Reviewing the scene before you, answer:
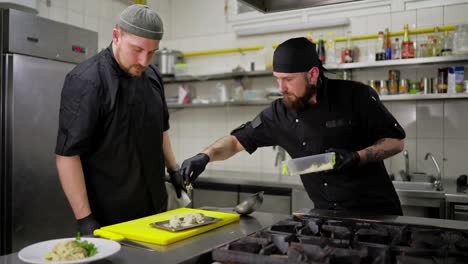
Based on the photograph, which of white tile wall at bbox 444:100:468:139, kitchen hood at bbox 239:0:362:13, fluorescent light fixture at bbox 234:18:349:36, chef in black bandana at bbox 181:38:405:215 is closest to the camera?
chef in black bandana at bbox 181:38:405:215

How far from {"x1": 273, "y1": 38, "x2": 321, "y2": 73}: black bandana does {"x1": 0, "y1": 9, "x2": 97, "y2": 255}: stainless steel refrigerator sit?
1.78 m

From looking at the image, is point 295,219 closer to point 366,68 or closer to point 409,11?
point 366,68

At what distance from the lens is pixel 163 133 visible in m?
2.33

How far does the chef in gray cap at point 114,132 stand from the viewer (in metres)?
1.88

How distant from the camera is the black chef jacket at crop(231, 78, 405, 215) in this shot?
1999mm

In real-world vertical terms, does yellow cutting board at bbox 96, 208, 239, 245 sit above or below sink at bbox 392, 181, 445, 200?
above

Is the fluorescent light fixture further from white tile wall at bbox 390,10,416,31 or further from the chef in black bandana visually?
the chef in black bandana

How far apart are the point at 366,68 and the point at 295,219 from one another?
2572 millimetres

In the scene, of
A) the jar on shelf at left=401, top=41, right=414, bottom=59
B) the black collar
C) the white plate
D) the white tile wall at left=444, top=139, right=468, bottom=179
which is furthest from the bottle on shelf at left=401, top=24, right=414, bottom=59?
the white plate

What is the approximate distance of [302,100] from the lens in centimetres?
210

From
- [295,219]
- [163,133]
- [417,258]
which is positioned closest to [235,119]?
[163,133]

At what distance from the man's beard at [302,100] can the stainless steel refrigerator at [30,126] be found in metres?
1.79

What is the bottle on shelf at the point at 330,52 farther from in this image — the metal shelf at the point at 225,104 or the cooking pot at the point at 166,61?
the cooking pot at the point at 166,61

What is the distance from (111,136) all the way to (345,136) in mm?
1106
